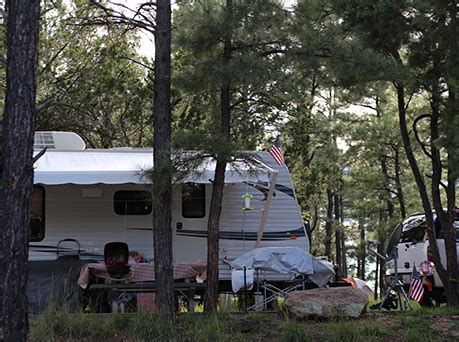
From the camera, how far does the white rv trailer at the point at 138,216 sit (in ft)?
39.3

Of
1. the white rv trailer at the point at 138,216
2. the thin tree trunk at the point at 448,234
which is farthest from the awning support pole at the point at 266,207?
the thin tree trunk at the point at 448,234

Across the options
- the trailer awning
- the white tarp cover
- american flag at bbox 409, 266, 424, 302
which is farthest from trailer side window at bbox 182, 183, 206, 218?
american flag at bbox 409, 266, 424, 302

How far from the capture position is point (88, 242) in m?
12.1

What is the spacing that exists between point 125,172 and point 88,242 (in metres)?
1.59

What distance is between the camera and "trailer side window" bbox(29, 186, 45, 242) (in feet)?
39.2

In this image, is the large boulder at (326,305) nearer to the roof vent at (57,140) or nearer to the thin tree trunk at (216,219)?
the thin tree trunk at (216,219)

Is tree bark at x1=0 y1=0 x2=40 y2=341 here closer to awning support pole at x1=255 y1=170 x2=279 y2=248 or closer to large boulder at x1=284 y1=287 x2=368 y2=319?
large boulder at x1=284 y1=287 x2=368 y2=319

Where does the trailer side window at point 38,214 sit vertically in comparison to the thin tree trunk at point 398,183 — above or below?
below

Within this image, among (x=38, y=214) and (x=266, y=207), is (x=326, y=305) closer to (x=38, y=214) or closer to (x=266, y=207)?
(x=266, y=207)

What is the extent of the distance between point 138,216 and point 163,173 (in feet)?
11.8

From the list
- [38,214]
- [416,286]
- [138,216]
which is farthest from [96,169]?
[416,286]

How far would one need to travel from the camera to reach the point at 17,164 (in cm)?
649

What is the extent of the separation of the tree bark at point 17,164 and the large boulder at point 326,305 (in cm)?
371

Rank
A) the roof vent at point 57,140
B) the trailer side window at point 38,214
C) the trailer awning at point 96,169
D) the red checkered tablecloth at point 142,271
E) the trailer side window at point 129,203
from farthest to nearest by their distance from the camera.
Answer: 1. the roof vent at point 57,140
2. the trailer side window at point 129,203
3. the trailer side window at point 38,214
4. the trailer awning at point 96,169
5. the red checkered tablecloth at point 142,271
